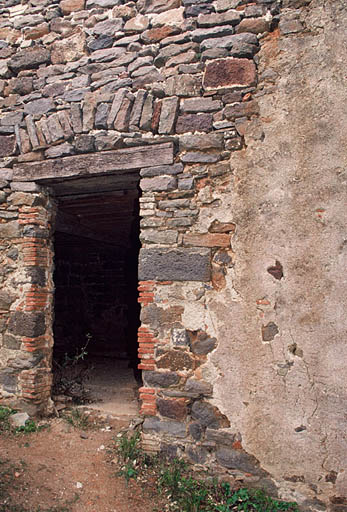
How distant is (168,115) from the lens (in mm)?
3467

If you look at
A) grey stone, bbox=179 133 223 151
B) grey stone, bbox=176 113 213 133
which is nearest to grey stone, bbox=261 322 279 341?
grey stone, bbox=179 133 223 151

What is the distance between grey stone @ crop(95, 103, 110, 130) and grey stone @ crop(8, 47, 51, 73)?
Answer: 0.97m

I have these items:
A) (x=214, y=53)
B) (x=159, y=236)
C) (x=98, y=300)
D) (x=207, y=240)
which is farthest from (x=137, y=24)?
(x=98, y=300)

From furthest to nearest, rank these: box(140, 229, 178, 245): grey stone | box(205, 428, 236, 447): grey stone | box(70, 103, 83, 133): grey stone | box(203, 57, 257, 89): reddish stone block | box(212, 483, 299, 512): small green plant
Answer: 1. box(70, 103, 83, 133): grey stone
2. box(140, 229, 178, 245): grey stone
3. box(203, 57, 257, 89): reddish stone block
4. box(205, 428, 236, 447): grey stone
5. box(212, 483, 299, 512): small green plant

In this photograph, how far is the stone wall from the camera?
2.96 meters

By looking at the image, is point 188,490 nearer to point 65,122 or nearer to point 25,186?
point 25,186

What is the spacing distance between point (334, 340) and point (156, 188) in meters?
2.02

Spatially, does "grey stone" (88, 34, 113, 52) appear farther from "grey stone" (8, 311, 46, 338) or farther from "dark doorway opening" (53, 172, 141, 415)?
"grey stone" (8, 311, 46, 338)

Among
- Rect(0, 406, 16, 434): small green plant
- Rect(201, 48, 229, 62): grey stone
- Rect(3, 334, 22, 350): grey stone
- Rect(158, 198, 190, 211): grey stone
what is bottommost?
Rect(0, 406, 16, 434): small green plant

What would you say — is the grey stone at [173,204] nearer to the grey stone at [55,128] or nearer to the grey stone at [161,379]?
the grey stone at [55,128]


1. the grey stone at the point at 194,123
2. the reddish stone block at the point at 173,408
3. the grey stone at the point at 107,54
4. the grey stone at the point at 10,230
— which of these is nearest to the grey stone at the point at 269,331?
the reddish stone block at the point at 173,408

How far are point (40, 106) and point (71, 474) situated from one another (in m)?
3.63

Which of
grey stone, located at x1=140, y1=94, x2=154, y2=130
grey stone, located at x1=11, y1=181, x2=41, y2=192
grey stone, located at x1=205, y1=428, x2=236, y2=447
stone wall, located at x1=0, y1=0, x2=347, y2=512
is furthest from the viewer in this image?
grey stone, located at x1=11, y1=181, x2=41, y2=192

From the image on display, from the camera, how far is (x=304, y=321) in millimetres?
2994
